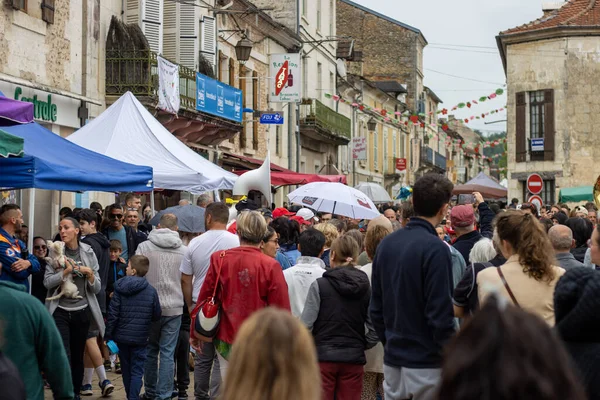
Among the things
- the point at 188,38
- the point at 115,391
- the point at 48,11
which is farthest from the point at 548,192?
the point at 115,391

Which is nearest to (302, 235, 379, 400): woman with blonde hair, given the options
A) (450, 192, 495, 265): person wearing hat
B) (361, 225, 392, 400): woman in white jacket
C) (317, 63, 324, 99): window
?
(361, 225, 392, 400): woman in white jacket

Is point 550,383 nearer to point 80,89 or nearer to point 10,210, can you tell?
point 10,210

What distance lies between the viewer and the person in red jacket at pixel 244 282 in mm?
6793

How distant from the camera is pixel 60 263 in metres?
8.60

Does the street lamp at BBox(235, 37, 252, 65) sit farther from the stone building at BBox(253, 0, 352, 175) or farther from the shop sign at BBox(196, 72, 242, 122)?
the stone building at BBox(253, 0, 352, 175)

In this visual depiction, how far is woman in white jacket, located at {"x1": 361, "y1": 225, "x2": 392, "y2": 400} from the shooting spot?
6949mm

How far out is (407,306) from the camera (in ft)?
16.9

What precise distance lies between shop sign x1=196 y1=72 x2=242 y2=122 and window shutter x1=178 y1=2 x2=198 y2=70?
76 cm

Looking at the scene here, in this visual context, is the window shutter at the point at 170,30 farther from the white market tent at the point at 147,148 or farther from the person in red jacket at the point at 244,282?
the person in red jacket at the point at 244,282

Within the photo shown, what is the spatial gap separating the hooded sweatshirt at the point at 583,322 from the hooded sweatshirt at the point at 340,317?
3.43 metres

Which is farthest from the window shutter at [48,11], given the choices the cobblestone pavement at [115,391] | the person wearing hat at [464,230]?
the person wearing hat at [464,230]

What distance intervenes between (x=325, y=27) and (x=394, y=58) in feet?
63.4

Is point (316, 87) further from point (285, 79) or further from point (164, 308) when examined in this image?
point (164, 308)

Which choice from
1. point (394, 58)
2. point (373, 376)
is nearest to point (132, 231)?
point (373, 376)
